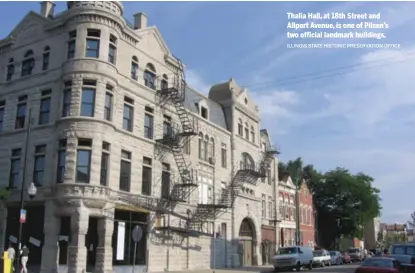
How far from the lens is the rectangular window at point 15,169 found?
99.2 feet

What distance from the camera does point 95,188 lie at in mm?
27344

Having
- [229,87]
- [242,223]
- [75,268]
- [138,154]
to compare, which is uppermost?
[229,87]

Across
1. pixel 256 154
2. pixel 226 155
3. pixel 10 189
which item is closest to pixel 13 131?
pixel 10 189

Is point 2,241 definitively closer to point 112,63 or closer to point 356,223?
point 112,63

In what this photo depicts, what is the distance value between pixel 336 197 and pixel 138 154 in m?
50.0

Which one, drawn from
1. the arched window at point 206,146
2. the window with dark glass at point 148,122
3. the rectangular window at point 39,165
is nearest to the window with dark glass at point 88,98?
the rectangular window at point 39,165

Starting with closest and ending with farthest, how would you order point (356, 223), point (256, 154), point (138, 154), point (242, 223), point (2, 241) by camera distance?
point (2, 241), point (138, 154), point (242, 223), point (256, 154), point (356, 223)

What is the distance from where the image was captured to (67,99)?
29.0 m

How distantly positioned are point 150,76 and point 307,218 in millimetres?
39287

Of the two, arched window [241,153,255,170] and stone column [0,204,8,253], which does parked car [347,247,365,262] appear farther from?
stone column [0,204,8,253]

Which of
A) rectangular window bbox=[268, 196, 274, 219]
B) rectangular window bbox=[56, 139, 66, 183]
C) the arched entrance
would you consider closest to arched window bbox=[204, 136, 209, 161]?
the arched entrance

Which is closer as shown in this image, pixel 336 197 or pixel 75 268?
pixel 75 268

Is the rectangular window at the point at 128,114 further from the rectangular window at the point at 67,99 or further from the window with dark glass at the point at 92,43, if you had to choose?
the rectangular window at the point at 67,99

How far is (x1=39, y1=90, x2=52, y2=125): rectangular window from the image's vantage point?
98.1 feet
